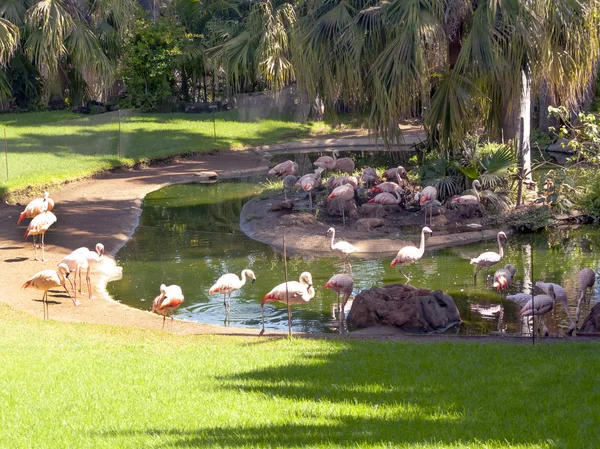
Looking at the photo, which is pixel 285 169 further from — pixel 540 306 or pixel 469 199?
pixel 540 306

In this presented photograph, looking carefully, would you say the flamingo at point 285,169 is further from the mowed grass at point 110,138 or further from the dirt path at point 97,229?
the mowed grass at point 110,138

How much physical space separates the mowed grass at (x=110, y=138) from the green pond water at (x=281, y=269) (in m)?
5.60

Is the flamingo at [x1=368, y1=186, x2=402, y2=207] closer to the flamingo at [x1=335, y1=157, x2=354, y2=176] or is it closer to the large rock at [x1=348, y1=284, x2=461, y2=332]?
the flamingo at [x1=335, y1=157, x2=354, y2=176]

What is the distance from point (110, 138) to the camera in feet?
86.7

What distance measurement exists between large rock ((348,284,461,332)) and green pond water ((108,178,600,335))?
302mm

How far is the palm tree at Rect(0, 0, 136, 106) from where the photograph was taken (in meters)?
30.1

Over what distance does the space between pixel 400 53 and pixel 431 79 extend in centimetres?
269

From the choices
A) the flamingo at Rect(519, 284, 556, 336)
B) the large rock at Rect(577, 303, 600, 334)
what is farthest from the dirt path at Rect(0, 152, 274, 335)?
the large rock at Rect(577, 303, 600, 334)

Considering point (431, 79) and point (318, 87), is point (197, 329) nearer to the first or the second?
Answer: point (318, 87)

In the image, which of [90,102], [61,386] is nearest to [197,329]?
[61,386]

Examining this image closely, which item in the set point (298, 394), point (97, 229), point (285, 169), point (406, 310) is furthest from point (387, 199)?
point (298, 394)

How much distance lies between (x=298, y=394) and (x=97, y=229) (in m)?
11.2

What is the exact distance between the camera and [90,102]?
35.3m

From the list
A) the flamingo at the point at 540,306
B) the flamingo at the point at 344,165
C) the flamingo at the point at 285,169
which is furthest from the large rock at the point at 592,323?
the flamingo at the point at 344,165
